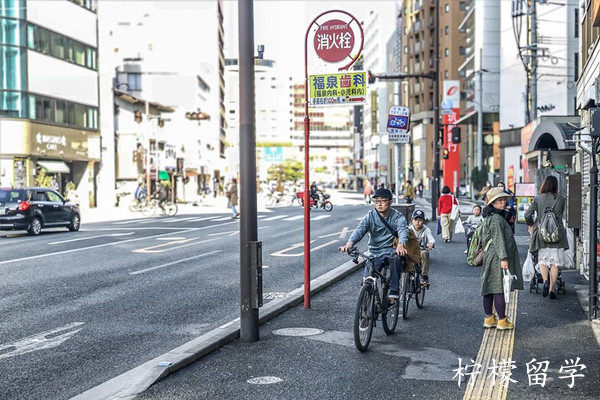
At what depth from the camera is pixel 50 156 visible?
46406 mm

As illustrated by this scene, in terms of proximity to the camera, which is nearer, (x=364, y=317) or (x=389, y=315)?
(x=364, y=317)

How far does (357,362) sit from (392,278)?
139cm

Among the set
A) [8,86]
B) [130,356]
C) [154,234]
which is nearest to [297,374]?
[130,356]

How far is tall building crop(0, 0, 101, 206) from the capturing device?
42594mm

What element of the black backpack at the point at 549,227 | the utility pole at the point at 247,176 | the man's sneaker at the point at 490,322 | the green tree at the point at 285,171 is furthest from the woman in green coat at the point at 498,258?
the green tree at the point at 285,171

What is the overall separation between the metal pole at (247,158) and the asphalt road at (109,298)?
1.11 meters

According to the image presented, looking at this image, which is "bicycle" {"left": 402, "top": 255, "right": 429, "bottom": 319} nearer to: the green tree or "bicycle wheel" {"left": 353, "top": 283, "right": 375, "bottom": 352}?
"bicycle wheel" {"left": 353, "top": 283, "right": 375, "bottom": 352}

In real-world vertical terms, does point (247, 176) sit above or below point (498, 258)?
above

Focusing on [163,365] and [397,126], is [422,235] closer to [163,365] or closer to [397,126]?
[163,365]

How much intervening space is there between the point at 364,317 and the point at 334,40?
14.6ft

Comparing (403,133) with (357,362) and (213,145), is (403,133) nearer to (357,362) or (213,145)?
(357,362)

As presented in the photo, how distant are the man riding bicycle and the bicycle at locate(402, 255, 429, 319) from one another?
3.30 ft

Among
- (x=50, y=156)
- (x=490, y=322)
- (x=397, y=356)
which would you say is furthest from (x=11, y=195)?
(x=397, y=356)

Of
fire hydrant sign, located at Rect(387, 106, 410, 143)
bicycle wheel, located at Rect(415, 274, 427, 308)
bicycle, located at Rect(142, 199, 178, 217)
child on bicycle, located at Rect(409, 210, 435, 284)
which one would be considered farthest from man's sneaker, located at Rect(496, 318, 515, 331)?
bicycle, located at Rect(142, 199, 178, 217)
